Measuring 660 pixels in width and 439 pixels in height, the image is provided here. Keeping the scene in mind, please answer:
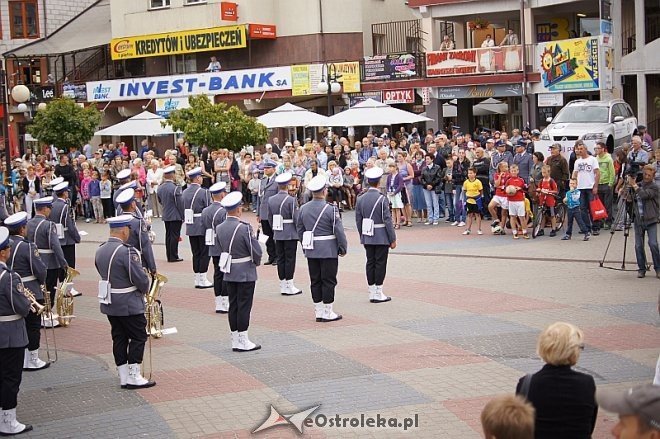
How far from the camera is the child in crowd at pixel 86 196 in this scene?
30.0 m

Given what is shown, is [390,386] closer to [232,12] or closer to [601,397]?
[601,397]

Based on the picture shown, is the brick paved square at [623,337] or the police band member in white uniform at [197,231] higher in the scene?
the police band member in white uniform at [197,231]

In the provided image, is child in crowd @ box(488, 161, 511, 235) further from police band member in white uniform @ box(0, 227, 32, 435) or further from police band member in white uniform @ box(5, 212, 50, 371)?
police band member in white uniform @ box(0, 227, 32, 435)

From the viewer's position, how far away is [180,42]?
142ft

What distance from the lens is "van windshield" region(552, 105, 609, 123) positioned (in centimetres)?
2511

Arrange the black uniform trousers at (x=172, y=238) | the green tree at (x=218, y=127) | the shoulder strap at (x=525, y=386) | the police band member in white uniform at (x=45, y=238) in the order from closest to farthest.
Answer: the shoulder strap at (x=525, y=386), the police band member in white uniform at (x=45, y=238), the black uniform trousers at (x=172, y=238), the green tree at (x=218, y=127)

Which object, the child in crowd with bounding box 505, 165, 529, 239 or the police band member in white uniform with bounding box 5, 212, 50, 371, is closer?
the police band member in white uniform with bounding box 5, 212, 50, 371

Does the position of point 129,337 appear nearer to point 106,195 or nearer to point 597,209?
point 597,209

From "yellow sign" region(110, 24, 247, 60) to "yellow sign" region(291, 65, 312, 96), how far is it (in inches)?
107

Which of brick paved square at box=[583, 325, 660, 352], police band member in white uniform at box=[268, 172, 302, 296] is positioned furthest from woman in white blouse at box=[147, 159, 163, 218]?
brick paved square at box=[583, 325, 660, 352]

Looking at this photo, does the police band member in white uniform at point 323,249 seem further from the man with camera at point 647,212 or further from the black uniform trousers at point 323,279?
the man with camera at point 647,212

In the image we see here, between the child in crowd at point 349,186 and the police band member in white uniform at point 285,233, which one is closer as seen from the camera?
the police band member in white uniform at point 285,233

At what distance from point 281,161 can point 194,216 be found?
8.63 m

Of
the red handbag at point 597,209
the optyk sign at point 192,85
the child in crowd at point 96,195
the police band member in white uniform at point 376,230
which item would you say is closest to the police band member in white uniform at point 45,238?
the police band member in white uniform at point 376,230
